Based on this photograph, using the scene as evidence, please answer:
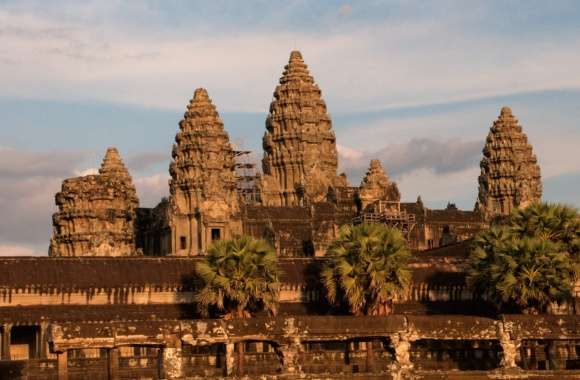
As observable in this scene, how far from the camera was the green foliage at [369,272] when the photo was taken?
292 ft

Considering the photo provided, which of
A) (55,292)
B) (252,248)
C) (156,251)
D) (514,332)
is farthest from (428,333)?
(156,251)

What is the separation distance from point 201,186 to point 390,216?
17827 millimetres

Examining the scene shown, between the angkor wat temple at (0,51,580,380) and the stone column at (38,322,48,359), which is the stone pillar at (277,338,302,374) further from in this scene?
the stone column at (38,322,48,359)

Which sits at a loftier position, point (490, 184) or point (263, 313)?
point (490, 184)

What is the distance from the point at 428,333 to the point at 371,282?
1780 cm

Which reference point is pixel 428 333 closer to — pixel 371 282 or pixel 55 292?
pixel 371 282

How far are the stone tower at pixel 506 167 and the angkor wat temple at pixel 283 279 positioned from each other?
17 cm

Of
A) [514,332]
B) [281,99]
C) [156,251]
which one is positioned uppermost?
[281,99]

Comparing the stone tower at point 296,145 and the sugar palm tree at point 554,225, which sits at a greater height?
the stone tower at point 296,145

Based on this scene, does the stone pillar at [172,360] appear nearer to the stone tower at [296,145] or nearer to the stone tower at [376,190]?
the stone tower at [376,190]

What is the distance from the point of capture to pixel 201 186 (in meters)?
141

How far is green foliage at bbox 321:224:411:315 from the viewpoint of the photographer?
89000mm

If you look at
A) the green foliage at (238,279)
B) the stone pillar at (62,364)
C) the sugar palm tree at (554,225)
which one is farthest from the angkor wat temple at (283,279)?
the sugar palm tree at (554,225)

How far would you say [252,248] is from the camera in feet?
291
